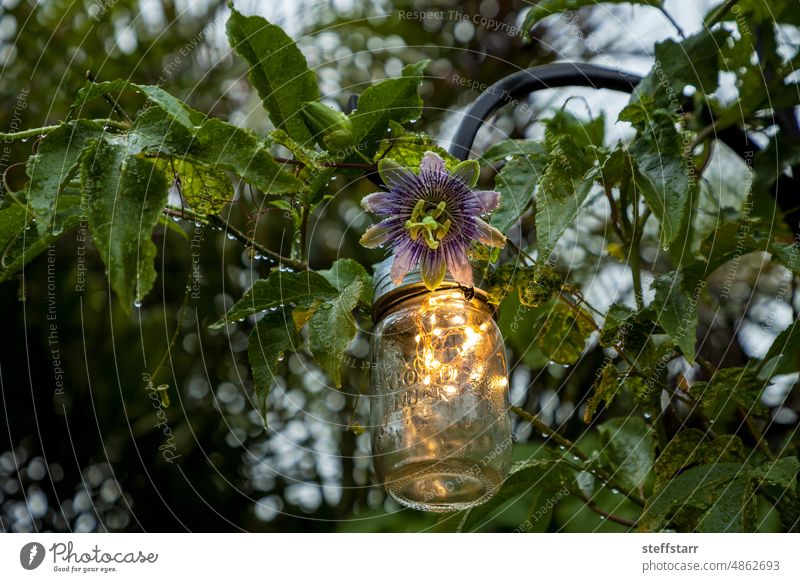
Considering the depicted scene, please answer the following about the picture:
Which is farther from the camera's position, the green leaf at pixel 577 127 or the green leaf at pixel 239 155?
the green leaf at pixel 577 127

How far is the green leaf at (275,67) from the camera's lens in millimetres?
669

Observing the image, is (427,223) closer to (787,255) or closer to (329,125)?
(329,125)

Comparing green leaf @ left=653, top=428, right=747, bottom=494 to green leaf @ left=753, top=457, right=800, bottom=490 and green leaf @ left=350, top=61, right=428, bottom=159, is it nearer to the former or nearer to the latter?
green leaf @ left=753, top=457, right=800, bottom=490

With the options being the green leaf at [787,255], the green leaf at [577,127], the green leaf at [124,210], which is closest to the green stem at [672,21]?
the green leaf at [577,127]

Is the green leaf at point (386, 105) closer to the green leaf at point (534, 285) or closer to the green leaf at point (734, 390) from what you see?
the green leaf at point (534, 285)

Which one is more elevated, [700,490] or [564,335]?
[564,335]

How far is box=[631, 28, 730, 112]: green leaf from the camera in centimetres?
83

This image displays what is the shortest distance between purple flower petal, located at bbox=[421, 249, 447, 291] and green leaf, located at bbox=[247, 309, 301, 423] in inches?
4.5

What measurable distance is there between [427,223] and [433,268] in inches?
1.4

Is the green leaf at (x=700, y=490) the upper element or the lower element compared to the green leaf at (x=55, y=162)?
lower

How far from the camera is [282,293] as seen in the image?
0.70 meters

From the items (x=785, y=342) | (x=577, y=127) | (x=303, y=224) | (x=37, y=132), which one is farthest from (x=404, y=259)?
(x=577, y=127)

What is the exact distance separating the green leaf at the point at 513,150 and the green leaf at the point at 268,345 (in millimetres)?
203
